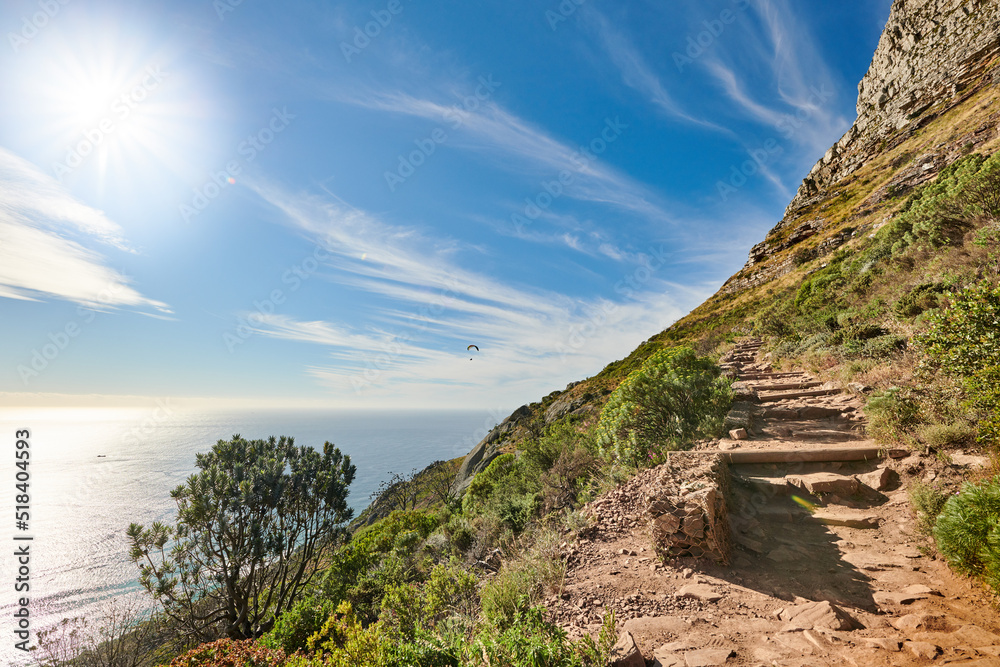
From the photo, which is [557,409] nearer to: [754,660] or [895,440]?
[895,440]

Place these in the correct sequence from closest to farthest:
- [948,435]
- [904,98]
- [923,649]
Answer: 1. [923,649]
2. [948,435]
3. [904,98]

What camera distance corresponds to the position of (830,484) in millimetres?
5219

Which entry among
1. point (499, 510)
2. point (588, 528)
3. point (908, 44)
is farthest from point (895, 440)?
point (908, 44)

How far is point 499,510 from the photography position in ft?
30.8

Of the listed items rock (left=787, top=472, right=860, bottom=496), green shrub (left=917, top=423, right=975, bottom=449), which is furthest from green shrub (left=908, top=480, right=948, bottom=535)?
green shrub (left=917, top=423, right=975, bottom=449)

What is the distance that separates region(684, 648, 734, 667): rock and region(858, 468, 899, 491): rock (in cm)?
417

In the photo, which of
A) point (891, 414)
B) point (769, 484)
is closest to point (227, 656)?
point (769, 484)

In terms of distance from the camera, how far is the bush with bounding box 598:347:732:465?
7402 mm

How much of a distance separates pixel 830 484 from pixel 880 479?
596 mm

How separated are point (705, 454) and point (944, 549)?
2674 mm

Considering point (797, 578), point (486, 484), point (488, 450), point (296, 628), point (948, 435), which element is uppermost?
point (948, 435)

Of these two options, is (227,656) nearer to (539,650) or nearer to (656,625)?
(539,650)

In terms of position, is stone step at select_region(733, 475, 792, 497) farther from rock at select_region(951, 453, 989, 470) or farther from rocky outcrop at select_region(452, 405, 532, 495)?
rocky outcrop at select_region(452, 405, 532, 495)

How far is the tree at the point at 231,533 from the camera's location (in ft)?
48.1
